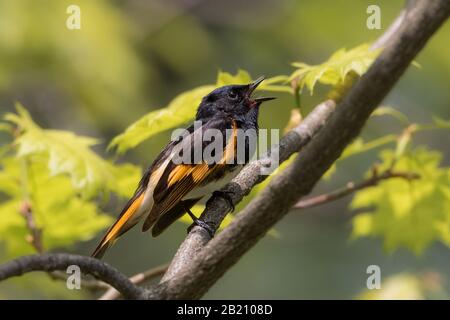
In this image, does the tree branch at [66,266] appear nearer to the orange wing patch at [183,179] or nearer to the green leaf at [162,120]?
the orange wing patch at [183,179]

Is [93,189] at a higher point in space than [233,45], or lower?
lower

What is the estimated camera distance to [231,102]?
9.10 feet

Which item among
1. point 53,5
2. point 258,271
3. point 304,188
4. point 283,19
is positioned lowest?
point 304,188

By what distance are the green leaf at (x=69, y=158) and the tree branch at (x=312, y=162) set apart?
2.69 feet

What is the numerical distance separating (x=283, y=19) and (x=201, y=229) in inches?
192

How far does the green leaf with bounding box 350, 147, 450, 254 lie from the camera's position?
2826 mm

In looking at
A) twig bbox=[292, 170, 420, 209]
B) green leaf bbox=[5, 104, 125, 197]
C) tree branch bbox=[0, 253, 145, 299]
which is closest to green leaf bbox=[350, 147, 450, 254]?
twig bbox=[292, 170, 420, 209]

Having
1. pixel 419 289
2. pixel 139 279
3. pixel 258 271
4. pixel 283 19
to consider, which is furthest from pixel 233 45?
pixel 139 279

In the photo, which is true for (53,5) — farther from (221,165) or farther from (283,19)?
(221,165)

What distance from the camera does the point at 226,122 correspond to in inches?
107

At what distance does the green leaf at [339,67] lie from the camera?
7.28 feet

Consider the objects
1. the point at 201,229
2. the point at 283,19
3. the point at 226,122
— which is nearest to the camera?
the point at 201,229

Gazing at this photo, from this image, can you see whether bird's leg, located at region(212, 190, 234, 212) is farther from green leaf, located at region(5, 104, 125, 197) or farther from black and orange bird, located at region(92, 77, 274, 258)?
green leaf, located at region(5, 104, 125, 197)

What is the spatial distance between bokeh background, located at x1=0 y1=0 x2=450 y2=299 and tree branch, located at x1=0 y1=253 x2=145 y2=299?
3579 mm
